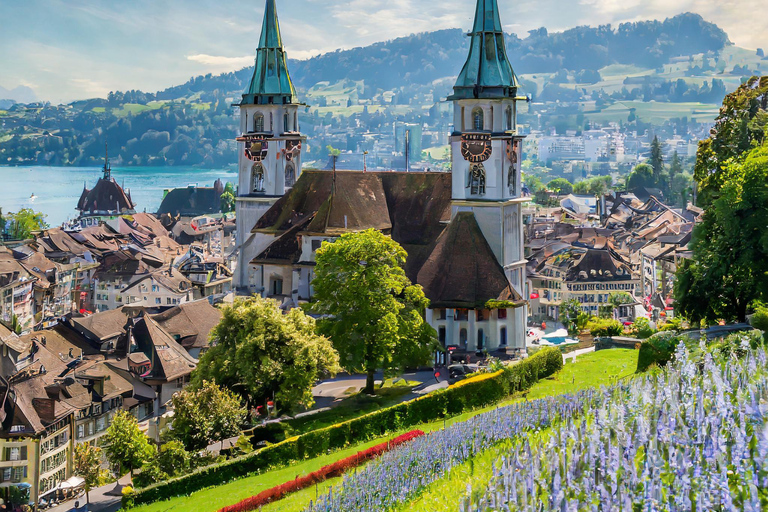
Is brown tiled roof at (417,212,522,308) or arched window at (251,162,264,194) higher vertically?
arched window at (251,162,264,194)

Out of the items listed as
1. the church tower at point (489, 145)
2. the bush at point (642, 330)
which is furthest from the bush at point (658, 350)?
the church tower at point (489, 145)

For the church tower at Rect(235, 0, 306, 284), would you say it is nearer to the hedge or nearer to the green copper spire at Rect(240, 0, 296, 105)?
the green copper spire at Rect(240, 0, 296, 105)

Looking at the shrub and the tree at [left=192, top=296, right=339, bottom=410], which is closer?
the shrub

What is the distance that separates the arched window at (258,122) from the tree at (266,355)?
34594mm

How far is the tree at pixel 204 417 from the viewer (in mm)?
43250

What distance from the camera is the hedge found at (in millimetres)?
39531

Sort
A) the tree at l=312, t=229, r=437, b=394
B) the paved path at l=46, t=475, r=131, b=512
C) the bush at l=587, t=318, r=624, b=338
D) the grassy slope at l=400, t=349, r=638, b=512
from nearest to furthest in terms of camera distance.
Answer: the grassy slope at l=400, t=349, r=638, b=512 → the paved path at l=46, t=475, r=131, b=512 → the tree at l=312, t=229, r=437, b=394 → the bush at l=587, t=318, r=624, b=338

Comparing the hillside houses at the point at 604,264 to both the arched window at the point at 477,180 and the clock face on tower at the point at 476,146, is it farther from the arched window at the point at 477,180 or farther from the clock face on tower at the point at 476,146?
the clock face on tower at the point at 476,146

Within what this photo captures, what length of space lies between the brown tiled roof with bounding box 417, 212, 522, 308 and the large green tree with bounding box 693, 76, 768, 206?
1343 cm

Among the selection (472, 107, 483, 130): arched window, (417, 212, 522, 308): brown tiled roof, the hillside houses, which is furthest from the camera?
the hillside houses

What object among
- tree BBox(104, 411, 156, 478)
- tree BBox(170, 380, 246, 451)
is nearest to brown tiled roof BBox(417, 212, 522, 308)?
tree BBox(170, 380, 246, 451)

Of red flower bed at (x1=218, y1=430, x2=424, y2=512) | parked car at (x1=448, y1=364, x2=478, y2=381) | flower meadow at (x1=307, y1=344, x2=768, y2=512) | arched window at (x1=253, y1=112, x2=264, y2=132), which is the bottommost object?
red flower bed at (x1=218, y1=430, x2=424, y2=512)

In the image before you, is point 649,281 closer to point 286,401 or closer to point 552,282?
point 552,282

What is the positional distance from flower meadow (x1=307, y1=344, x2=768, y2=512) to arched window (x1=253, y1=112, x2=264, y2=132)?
56.7m
